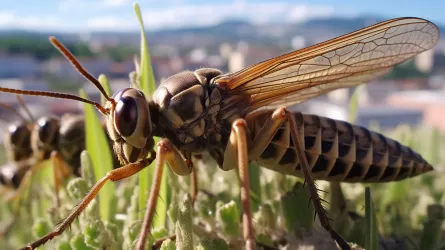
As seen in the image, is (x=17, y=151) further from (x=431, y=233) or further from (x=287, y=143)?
(x=431, y=233)

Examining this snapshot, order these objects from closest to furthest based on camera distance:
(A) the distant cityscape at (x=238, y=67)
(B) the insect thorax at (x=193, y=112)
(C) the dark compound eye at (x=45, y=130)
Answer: (B) the insect thorax at (x=193, y=112)
(C) the dark compound eye at (x=45, y=130)
(A) the distant cityscape at (x=238, y=67)

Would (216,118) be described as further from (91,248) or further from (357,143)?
(91,248)

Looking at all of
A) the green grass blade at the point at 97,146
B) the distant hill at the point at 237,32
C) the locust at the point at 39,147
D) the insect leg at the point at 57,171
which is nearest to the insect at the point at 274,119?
the green grass blade at the point at 97,146

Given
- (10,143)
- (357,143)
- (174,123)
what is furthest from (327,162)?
(10,143)

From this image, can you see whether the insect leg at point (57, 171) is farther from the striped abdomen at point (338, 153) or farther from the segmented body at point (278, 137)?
the striped abdomen at point (338, 153)

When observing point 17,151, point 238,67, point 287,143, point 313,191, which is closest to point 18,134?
point 17,151

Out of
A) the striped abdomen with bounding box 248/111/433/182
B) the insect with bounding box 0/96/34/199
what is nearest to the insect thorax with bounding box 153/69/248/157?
the striped abdomen with bounding box 248/111/433/182

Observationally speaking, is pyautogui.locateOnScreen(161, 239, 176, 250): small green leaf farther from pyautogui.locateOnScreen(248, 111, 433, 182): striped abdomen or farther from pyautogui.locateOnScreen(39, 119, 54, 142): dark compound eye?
pyautogui.locateOnScreen(39, 119, 54, 142): dark compound eye

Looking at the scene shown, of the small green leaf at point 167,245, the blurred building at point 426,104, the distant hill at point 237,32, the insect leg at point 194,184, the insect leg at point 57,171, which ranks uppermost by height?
the distant hill at point 237,32
